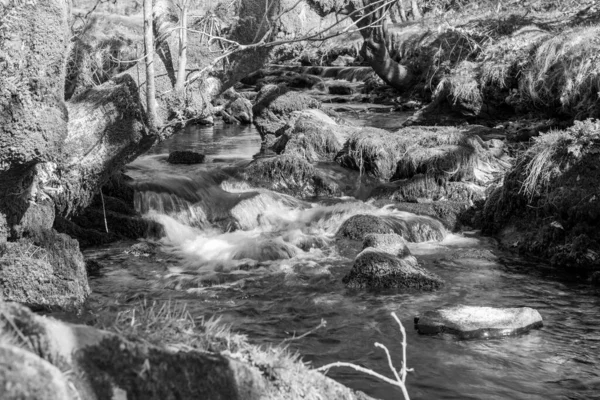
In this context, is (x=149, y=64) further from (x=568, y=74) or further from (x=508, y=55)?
(x=508, y=55)

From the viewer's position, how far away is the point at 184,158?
607 inches

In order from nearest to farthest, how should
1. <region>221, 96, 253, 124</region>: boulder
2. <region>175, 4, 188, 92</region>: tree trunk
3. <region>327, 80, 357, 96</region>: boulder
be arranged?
<region>175, 4, 188, 92</region>: tree trunk < <region>221, 96, 253, 124</region>: boulder < <region>327, 80, 357, 96</region>: boulder

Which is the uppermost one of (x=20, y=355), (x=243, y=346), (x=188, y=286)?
(x=20, y=355)

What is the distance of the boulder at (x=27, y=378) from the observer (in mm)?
2209

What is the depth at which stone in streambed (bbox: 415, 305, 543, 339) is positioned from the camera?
6.68 meters

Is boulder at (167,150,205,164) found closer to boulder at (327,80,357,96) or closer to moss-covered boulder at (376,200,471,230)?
moss-covered boulder at (376,200,471,230)

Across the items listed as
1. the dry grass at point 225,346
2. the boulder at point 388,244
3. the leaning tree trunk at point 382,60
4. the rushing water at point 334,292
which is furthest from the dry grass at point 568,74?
the dry grass at point 225,346

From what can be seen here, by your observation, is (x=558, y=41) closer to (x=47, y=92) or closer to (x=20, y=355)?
(x=47, y=92)

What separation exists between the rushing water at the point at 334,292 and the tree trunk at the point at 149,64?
2.07 metres

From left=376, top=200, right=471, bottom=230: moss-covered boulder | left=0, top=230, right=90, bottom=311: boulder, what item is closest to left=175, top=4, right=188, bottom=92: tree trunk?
left=0, top=230, right=90, bottom=311: boulder

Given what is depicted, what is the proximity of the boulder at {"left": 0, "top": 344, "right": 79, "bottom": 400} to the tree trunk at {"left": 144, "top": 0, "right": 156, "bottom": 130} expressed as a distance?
4319 mm

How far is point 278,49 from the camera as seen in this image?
7.74m

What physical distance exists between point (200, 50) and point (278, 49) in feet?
3.27

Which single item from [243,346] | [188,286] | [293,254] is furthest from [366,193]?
[243,346]
